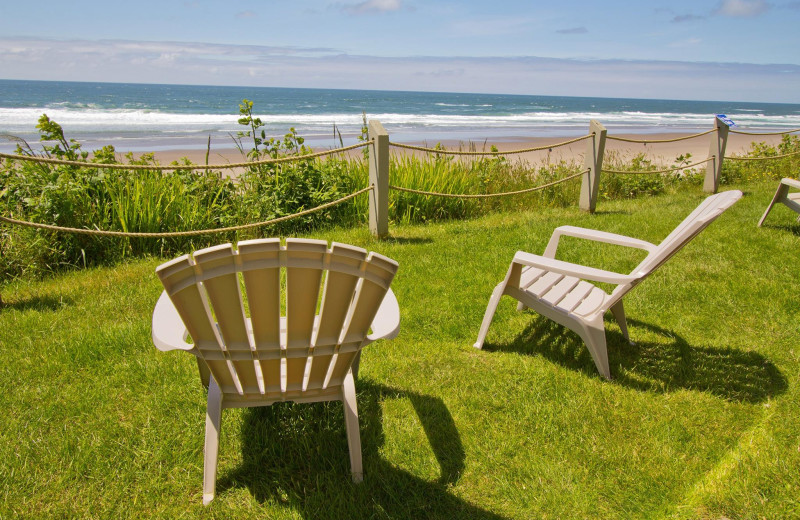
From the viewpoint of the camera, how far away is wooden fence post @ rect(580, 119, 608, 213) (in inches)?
278

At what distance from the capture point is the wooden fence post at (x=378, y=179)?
5555 millimetres

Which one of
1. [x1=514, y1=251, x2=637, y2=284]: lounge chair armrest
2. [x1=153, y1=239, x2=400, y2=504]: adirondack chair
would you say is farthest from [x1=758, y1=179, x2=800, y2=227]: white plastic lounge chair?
[x1=153, y1=239, x2=400, y2=504]: adirondack chair

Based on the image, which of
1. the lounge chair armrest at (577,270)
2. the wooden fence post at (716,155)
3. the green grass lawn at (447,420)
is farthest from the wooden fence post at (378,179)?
the wooden fence post at (716,155)

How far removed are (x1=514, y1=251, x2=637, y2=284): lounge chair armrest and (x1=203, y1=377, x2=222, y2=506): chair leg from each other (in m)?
1.84

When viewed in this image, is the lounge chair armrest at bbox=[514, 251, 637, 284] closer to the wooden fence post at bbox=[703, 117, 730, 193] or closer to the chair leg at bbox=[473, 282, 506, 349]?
the chair leg at bbox=[473, 282, 506, 349]

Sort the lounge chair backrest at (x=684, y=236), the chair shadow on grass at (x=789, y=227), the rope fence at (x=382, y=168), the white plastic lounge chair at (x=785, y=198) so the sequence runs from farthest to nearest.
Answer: the chair shadow on grass at (x=789, y=227), the white plastic lounge chair at (x=785, y=198), the rope fence at (x=382, y=168), the lounge chair backrest at (x=684, y=236)

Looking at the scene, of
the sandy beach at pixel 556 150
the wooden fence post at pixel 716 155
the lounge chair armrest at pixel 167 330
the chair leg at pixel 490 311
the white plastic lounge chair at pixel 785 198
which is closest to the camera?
the lounge chair armrest at pixel 167 330

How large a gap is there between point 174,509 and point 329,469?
0.63m

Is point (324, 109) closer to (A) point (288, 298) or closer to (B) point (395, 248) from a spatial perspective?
(B) point (395, 248)

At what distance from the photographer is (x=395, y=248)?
213 inches

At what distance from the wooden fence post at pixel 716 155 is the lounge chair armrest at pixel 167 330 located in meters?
8.51

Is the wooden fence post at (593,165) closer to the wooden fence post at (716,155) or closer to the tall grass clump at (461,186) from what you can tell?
the tall grass clump at (461,186)

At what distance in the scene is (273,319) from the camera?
6.50ft

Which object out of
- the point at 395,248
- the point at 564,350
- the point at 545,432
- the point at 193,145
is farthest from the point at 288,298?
the point at 193,145
